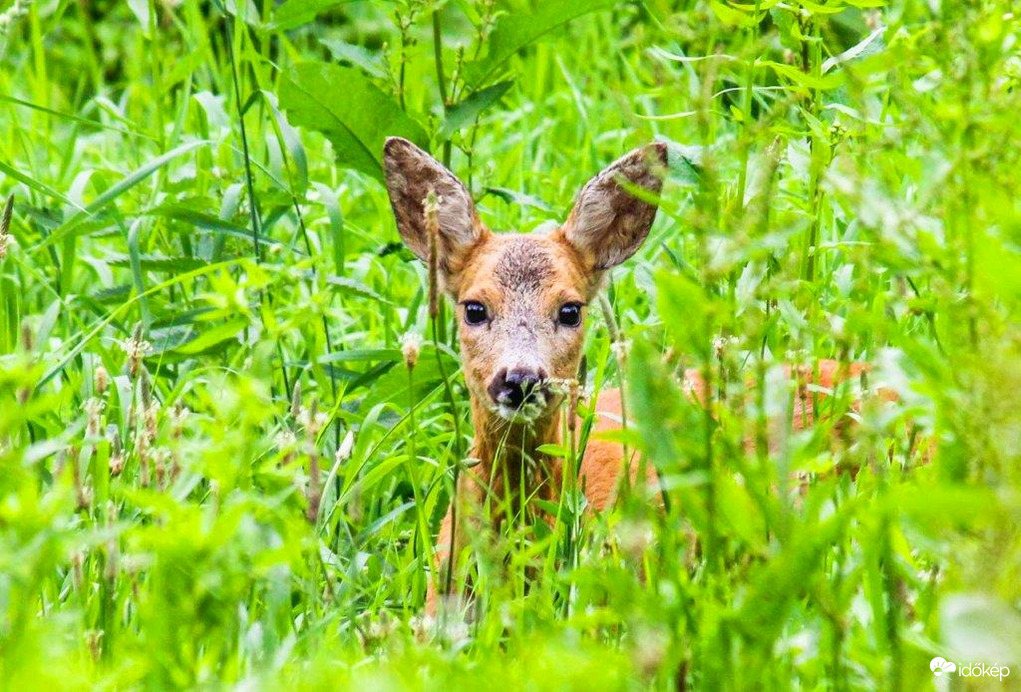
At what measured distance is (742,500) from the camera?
6.87ft

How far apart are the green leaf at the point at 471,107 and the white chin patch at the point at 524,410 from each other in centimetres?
81

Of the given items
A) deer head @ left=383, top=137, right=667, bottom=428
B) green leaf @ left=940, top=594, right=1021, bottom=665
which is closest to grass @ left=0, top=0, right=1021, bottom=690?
green leaf @ left=940, top=594, right=1021, bottom=665

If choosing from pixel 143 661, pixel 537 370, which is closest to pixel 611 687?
pixel 143 661

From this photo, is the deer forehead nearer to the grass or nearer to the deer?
the deer

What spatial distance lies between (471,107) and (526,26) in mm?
250

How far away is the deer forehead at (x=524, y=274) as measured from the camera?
4344 mm

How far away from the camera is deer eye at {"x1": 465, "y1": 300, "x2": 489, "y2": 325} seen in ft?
14.3

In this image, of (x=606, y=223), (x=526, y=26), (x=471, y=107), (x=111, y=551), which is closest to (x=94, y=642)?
(x=111, y=551)

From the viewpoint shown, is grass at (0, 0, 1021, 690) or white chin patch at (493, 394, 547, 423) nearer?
grass at (0, 0, 1021, 690)

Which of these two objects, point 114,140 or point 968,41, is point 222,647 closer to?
point 968,41

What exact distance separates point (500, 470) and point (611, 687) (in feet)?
7.95

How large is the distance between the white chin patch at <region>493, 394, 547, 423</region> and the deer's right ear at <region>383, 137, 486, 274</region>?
Answer: 0.60m

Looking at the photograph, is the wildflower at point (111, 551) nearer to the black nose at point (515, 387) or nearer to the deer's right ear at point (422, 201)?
the black nose at point (515, 387)

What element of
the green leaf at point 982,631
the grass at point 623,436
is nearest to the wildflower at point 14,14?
the grass at point 623,436
